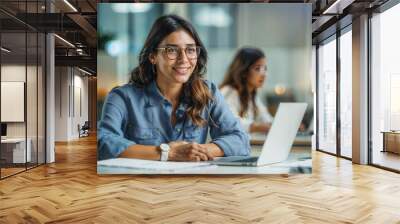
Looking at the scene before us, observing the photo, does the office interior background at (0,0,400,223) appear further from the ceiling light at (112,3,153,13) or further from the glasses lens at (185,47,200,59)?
the glasses lens at (185,47,200,59)

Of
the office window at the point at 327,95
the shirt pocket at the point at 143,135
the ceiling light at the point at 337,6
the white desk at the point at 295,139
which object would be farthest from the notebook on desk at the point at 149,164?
the office window at the point at 327,95

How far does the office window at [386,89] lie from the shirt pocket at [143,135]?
4390 millimetres

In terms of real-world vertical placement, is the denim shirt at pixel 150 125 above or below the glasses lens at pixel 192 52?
below

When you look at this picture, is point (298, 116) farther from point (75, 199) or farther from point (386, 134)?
point (75, 199)

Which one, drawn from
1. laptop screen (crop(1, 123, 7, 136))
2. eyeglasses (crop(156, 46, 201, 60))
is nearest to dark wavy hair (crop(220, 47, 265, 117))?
eyeglasses (crop(156, 46, 201, 60))

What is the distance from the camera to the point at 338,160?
8.79 m

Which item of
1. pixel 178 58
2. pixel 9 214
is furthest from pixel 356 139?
pixel 9 214

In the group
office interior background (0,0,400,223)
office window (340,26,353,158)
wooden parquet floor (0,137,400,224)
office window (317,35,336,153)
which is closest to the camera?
wooden parquet floor (0,137,400,224)

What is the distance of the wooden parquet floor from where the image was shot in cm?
401

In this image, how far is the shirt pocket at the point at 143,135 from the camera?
20.4 ft

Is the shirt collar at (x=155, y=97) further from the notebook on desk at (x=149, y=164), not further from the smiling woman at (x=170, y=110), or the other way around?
the notebook on desk at (x=149, y=164)

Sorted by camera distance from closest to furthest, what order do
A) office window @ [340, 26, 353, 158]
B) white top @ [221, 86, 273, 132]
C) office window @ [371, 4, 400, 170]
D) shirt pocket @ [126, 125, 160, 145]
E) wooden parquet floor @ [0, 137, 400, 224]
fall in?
wooden parquet floor @ [0, 137, 400, 224] < shirt pocket @ [126, 125, 160, 145] < white top @ [221, 86, 273, 132] < office window @ [371, 4, 400, 170] < office window @ [340, 26, 353, 158]

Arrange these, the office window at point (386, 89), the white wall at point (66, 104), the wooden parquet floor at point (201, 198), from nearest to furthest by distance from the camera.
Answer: the wooden parquet floor at point (201, 198), the office window at point (386, 89), the white wall at point (66, 104)

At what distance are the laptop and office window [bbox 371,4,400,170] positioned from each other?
81.4 inches
